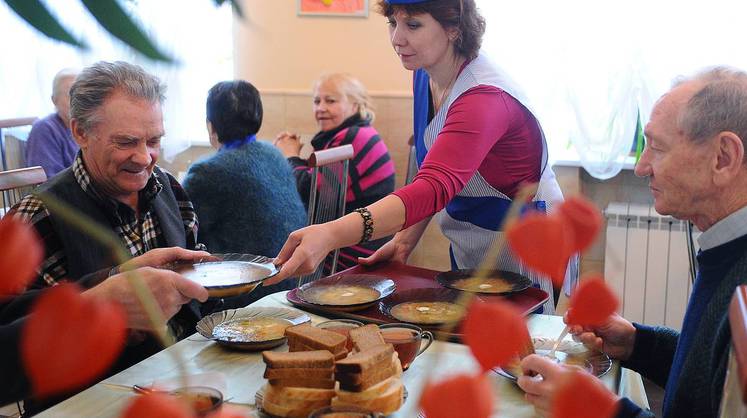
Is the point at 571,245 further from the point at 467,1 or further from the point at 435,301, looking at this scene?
the point at 467,1

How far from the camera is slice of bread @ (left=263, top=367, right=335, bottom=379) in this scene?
1.17m

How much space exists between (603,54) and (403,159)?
119 centimetres

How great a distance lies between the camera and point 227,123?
291cm

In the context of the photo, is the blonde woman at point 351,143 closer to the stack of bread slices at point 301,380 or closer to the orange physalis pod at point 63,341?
the stack of bread slices at point 301,380

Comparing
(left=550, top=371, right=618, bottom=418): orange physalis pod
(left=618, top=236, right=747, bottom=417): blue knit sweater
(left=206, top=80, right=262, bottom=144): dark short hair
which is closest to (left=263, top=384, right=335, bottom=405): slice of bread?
(left=618, top=236, right=747, bottom=417): blue knit sweater

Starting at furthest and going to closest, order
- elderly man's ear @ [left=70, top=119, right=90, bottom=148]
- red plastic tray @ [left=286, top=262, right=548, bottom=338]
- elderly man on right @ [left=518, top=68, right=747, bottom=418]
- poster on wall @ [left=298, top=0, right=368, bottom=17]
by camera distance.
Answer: poster on wall @ [left=298, top=0, right=368, bottom=17]
elderly man's ear @ [left=70, top=119, right=90, bottom=148]
red plastic tray @ [left=286, top=262, right=548, bottom=338]
elderly man on right @ [left=518, top=68, right=747, bottom=418]

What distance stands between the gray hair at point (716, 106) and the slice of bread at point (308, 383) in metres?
0.81

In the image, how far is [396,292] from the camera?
186 centimetres

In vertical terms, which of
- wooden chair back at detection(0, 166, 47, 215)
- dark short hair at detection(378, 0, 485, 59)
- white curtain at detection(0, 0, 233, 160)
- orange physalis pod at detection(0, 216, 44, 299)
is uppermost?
dark short hair at detection(378, 0, 485, 59)

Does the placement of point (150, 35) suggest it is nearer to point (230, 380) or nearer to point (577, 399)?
point (577, 399)

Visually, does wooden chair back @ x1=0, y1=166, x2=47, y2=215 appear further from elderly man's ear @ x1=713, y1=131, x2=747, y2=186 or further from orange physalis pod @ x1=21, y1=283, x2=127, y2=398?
orange physalis pod @ x1=21, y1=283, x2=127, y2=398

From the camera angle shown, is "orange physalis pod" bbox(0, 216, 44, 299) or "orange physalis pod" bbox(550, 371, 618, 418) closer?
"orange physalis pod" bbox(0, 216, 44, 299)

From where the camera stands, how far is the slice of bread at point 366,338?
1.25 m

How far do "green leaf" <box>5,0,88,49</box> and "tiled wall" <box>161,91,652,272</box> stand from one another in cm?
382
